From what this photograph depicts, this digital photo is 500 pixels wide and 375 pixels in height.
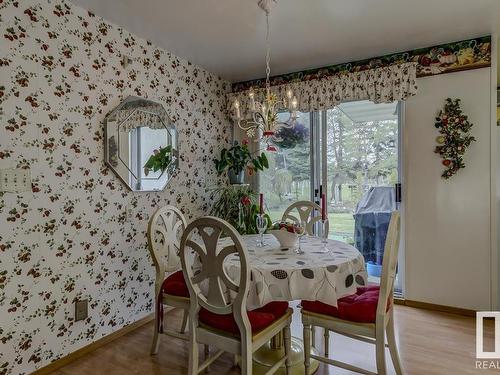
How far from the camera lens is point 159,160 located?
2.93 m

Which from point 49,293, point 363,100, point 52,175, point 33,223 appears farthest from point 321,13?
point 49,293

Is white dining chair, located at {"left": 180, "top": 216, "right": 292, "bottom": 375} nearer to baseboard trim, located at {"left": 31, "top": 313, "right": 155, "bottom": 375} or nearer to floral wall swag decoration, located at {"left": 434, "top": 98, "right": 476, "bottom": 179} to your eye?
baseboard trim, located at {"left": 31, "top": 313, "right": 155, "bottom": 375}

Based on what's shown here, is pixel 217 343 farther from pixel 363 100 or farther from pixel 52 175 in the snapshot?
pixel 363 100

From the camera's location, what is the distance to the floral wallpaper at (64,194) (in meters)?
1.89

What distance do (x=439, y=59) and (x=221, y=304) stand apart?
2.92 metres

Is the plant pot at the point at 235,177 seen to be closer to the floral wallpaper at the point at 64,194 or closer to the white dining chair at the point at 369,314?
the floral wallpaper at the point at 64,194

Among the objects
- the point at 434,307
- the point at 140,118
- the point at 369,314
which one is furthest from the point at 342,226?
the point at 140,118

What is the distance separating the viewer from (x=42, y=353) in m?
2.03

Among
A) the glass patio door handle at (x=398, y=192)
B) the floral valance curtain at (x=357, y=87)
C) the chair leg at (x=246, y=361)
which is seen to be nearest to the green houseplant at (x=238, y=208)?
the floral valance curtain at (x=357, y=87)

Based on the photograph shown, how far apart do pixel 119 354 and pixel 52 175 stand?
1.38 m

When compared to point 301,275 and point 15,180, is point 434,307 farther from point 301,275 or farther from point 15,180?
point 15,180

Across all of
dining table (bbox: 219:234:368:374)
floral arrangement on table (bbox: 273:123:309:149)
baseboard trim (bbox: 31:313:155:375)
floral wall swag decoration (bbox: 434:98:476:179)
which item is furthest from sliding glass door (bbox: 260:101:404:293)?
baseboard trim (bbox: 31:313:155:375)

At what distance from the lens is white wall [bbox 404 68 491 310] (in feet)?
9.04

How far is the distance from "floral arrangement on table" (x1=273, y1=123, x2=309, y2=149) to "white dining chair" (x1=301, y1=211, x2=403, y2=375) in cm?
203
